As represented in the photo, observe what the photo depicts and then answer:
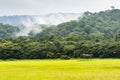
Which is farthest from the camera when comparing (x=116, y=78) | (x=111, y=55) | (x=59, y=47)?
(x=59, y=47)

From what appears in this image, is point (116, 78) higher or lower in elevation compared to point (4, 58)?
higher

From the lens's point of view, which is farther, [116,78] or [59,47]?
[59,47]

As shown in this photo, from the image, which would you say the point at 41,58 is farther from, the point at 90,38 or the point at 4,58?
the point at 90,38

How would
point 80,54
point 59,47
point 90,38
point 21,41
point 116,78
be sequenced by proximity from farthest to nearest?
point 90,38, point 21,41, point 59,47, point 80,54, point 116,78

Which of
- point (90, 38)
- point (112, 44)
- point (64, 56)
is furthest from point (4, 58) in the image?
point (90, 38)

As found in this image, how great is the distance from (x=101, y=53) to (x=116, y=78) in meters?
62.5

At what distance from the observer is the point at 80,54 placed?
306 feet

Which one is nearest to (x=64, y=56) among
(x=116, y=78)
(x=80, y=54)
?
(x=80, y=54)

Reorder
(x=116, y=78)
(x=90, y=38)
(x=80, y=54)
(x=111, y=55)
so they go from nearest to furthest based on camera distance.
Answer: (x=116, y=78)
(x=111, y=55)
(x=80, y=54)
(x=90, y=38)

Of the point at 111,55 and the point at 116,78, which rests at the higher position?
the point at 116,78

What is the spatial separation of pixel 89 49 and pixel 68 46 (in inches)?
288

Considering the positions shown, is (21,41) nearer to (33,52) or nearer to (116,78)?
(33,52)

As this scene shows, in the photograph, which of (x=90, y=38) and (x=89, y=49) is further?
(x=90, y=38)

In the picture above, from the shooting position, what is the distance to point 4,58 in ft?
300
